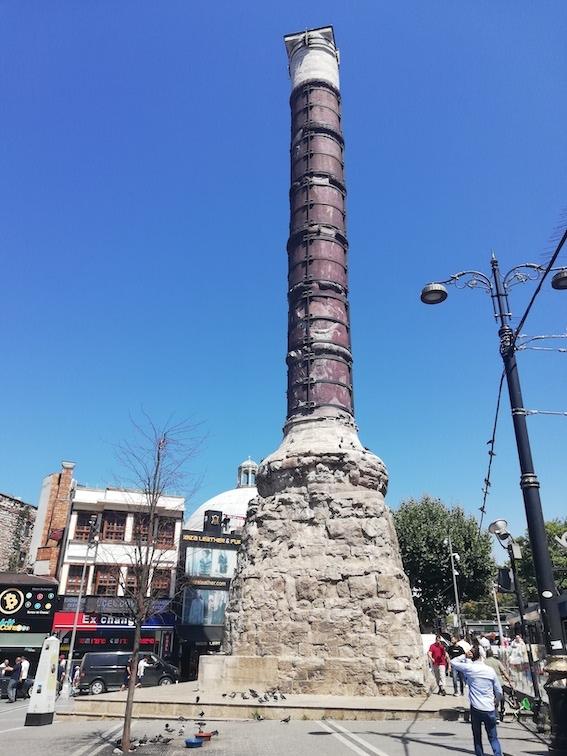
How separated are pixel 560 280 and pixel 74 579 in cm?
2896

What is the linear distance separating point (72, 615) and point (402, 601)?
65.5 feet

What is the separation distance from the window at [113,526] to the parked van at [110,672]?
9853 mm

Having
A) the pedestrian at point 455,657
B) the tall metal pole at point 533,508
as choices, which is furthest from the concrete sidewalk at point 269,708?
the tall metal pole at point 533,508

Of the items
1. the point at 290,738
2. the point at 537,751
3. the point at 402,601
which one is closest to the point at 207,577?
the point at 402,601

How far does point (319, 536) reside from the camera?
16469mm

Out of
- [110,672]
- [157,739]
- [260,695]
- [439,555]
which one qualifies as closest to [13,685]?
[110,672]

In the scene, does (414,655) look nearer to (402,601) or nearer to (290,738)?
(402,601)

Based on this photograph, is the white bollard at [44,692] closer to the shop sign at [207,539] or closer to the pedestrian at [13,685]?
the pedestrian at [13,685]

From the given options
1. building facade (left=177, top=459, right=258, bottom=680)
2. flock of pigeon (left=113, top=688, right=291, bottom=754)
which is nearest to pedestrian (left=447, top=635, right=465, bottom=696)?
flock of pigeon (left=113, top=688, right=291, bottom=754)

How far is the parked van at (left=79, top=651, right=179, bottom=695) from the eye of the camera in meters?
20.8

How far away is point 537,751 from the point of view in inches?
303

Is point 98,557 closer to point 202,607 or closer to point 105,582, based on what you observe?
point 105,582

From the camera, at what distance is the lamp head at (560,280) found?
8.47 metres

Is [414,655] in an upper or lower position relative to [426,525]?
lower
